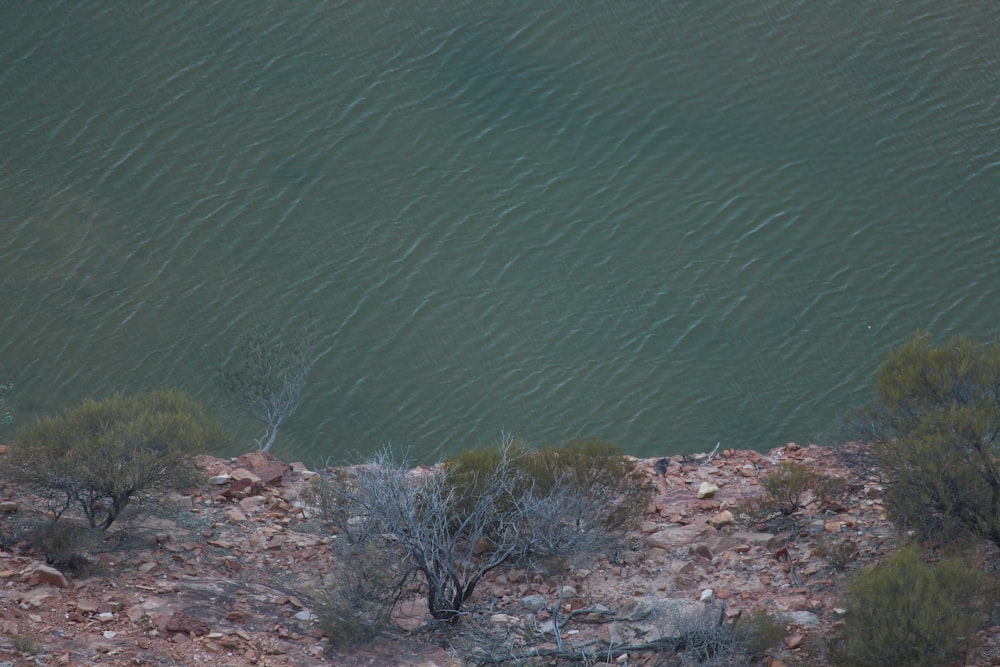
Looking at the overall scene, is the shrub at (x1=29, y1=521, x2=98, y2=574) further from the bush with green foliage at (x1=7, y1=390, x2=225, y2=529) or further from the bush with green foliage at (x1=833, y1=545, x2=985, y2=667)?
the bush with green foliage at (x1=833, y1=545, x2=985, y2=667)

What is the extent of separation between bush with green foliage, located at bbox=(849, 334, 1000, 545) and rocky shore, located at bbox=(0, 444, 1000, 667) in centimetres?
62

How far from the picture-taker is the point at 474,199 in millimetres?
19219

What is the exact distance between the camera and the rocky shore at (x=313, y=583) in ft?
23.1

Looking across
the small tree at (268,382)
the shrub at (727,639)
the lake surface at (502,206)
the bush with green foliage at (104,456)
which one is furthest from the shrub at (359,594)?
the lake surface at (502,206)

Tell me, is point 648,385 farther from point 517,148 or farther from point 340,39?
point 340,39

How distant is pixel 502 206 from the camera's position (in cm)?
1911

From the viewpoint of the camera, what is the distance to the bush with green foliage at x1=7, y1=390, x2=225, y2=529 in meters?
8.48

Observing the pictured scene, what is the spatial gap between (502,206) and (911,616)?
13315mm

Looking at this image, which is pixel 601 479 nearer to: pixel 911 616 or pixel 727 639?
pixel 727 639

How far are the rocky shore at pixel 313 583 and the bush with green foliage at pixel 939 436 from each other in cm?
62

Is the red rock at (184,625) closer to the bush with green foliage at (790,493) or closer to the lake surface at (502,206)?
the bush with green foliage at (790,493)

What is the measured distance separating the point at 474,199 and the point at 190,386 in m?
5.95

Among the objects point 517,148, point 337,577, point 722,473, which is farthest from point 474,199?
point 337,577

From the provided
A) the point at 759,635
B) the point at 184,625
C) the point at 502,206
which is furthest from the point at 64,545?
the point at 502,206
